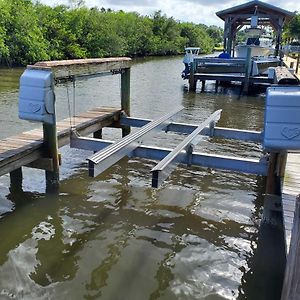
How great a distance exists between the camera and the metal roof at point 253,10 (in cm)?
2219

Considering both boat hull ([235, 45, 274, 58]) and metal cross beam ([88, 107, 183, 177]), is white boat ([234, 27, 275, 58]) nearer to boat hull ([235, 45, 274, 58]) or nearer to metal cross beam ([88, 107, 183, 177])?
boat hull ([235, 45, 274, 58])

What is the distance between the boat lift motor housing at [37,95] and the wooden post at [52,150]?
214 mm

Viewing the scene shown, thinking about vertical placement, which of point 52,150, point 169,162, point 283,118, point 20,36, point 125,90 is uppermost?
point 20,36

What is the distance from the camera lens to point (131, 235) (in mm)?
5055

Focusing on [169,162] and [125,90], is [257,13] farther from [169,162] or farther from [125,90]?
[169,162]

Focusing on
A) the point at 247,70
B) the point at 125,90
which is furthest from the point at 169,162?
the point at 247,70

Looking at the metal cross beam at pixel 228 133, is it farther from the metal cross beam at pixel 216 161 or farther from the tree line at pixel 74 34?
the tree line at pixel 74 34

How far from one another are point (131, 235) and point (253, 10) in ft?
71.1

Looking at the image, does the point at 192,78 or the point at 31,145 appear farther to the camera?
the point at 192,78

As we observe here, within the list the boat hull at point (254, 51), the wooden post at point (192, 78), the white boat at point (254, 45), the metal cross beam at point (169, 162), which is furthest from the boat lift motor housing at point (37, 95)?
the white boat at point (254, 45)

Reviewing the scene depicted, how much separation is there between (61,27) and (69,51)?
2.91 meters

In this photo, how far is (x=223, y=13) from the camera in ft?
76.2

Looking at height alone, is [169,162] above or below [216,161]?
above

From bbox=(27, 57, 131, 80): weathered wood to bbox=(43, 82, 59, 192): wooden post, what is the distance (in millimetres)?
657
